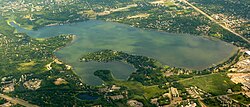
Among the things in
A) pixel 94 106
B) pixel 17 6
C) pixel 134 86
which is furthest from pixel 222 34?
pixel 17 6

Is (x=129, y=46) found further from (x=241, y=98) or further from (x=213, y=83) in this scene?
(x=241, y=98)

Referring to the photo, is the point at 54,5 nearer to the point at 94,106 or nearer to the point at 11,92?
the point at 11,92

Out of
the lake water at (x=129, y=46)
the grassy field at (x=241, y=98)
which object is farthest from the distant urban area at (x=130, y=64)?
the lake water at (x=129, y=46)

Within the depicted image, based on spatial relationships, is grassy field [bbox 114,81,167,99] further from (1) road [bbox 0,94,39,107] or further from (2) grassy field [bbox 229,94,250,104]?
(1) road [bbox 0,94,39,107]

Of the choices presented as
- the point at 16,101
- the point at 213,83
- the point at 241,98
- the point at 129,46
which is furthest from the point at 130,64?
the point at 16,101

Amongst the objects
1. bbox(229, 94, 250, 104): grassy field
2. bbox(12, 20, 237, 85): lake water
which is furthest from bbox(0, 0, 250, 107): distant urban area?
bbox(12, 20, 237, 85): lake water

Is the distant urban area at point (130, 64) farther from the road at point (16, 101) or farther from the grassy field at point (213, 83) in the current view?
the road at point (16, 101)
